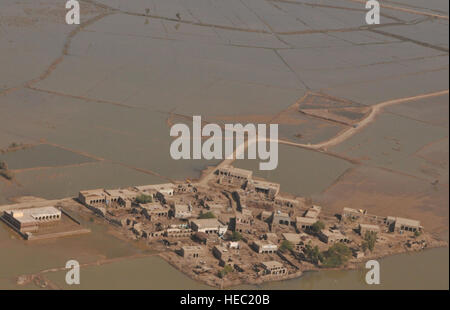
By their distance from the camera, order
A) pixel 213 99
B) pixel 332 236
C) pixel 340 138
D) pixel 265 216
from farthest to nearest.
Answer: pixel 213 99
pixel 340 138
pixel 265 216
pixel 332 236

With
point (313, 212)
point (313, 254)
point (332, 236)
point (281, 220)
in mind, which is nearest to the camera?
point (313, 254)

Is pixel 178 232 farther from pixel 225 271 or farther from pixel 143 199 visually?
pixel 225 271

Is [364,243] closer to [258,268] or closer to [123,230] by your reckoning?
[258,268]

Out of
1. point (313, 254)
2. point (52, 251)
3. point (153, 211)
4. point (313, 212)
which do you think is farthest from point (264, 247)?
point (52, 251)

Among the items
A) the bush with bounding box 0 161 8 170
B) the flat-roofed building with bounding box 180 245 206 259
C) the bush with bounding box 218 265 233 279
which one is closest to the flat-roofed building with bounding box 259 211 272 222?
the flat-roofed building with bounding box 180 245 206 259

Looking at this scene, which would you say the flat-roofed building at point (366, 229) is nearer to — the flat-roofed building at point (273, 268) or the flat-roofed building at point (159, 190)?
the flat-roofed building at point (273, 268)

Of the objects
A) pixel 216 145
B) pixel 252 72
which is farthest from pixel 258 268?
pixel 252 72
